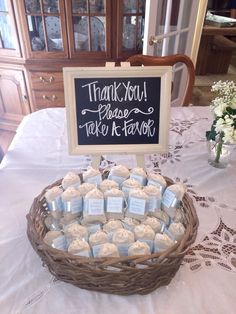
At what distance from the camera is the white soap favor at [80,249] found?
58 centimetres

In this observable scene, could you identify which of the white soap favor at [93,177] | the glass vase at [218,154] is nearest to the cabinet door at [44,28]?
the glass vase at [218,154]

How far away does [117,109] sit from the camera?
84cm

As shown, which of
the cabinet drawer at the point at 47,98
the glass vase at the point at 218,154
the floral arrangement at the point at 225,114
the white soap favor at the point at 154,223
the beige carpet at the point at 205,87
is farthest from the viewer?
the beige carpet at the point at 205,87

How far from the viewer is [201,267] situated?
0.68 meters

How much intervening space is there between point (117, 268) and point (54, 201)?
0.76 feet

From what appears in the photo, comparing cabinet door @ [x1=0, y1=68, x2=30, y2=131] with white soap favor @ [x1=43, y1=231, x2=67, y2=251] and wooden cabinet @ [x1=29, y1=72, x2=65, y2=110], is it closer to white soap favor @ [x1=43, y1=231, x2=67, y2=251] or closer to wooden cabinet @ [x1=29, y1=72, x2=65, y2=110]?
wooden cabinet @ [x1=29, y1=72, x2=65, y2=110]

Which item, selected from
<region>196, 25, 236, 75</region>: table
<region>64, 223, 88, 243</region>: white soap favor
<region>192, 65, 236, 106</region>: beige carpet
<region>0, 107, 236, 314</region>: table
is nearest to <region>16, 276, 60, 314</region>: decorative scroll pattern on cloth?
<region>0, 107, 236, 314</region>: table

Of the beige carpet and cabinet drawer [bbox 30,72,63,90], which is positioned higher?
cabinet drawer [bbox 30,72,63,90]

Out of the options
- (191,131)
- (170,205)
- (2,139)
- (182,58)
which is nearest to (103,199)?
(170,205)

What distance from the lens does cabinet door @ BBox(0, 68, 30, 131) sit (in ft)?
8.02

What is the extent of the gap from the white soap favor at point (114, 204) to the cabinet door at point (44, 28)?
1845 millimetres

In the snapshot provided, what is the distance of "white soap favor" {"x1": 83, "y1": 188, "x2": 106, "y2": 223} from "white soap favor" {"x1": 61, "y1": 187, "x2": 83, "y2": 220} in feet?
0.07

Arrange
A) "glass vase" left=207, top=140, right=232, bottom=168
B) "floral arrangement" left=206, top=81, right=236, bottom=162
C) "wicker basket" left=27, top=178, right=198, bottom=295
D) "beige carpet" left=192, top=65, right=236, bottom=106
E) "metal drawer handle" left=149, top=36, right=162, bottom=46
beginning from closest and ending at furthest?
"wicker basket" left=27, top=178, right=198, bottom=295
"floral arrangement" left=206, top=81, right=236, bottom=162
"glass vase" left=207, top=140, right=232, bottom=168
"metal drawer handle" left=149, top=36, right=162, bottom=46
"beige carpet" left=192, top=65, right=236, bottom=106

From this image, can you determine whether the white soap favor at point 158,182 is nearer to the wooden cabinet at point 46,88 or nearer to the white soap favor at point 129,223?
the white soap favor at point 129,223
